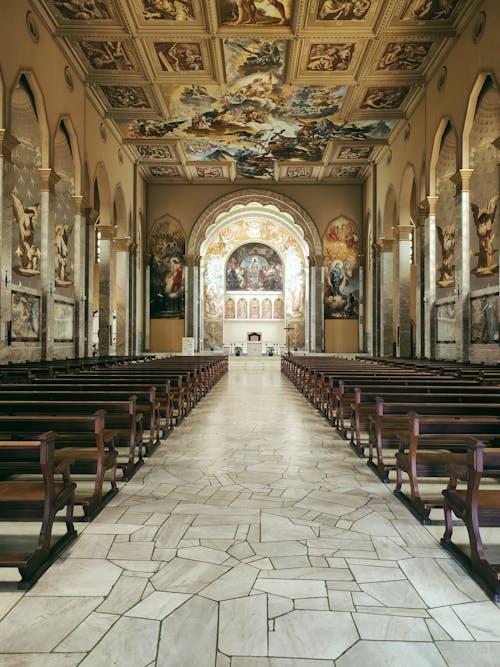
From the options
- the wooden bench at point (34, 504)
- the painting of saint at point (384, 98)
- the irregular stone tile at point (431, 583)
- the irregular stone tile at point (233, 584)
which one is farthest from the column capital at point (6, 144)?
the painting of saint at point (384, 98)

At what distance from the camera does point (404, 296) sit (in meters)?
20.3

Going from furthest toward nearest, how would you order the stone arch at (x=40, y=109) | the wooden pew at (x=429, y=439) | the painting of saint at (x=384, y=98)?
the painting of saint at (x=384, y=98)
the stone arch at (x=40, y=109)
the wooden pew at (x=429, y=439)

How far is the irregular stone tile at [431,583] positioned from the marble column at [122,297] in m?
21.2

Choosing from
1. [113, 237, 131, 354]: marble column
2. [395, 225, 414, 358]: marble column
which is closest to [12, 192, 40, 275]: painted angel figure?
[113, 237, 131, 354]: marble column

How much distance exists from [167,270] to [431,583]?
85.7 ft

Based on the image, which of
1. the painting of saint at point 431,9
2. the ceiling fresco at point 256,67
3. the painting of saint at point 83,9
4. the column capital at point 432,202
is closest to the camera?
the painting of saint at point 431,9

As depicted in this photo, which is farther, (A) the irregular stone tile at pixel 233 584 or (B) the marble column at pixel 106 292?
(B) the marble column at pixel 106 292

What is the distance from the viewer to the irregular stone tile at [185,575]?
290 cm

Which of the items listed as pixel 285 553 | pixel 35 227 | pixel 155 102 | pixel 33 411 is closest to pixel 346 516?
pixel 285 553

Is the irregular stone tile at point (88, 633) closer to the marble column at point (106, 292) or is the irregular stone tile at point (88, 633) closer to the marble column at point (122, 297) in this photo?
the marble column at point (106, 292)

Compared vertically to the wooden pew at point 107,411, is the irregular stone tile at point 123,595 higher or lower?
lower

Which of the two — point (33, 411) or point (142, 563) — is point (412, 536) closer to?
point (142, 563)

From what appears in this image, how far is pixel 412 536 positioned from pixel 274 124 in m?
19.9

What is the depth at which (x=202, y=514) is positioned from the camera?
413 centimetres
